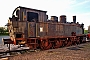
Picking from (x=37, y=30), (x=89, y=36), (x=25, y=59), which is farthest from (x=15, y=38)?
(x=89, y=36)

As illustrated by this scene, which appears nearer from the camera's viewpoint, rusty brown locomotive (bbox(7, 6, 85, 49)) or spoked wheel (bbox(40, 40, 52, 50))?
rusty brown locomotive (bbox(7, 6, 85, 49))

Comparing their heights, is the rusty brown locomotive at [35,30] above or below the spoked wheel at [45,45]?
above

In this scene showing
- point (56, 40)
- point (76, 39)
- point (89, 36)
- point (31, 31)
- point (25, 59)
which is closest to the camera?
point (25, 59)

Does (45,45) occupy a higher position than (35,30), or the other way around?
(35,30)

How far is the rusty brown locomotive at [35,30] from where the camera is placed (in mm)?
9961

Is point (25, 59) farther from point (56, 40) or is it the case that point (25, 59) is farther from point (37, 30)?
point (56, 40)

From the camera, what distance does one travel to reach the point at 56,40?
40.7 ft

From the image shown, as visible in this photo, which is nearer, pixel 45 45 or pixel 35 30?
pixel 35 30

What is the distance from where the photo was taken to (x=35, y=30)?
10766mm

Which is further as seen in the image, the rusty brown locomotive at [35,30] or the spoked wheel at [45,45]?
the spoked wheel at [45,45]

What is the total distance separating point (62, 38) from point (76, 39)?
11.5 feet

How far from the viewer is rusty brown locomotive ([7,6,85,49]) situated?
392 inches

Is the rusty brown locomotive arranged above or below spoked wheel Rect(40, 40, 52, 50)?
above

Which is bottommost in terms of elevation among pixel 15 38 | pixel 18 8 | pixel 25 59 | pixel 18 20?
pixel 25 59
